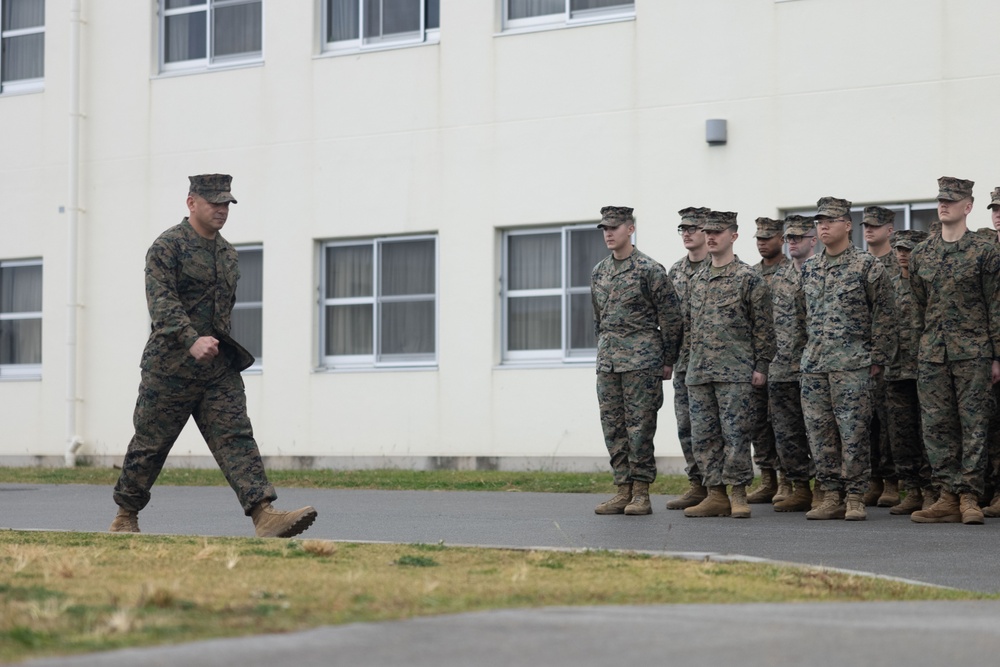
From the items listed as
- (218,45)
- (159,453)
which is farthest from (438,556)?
(218,45)

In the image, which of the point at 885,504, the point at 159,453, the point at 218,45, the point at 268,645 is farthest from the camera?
the point at 218,45

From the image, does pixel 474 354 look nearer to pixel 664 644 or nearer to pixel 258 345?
pixel 258 345

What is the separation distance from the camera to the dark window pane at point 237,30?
22.5 m

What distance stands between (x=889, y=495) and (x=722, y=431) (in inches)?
66.7

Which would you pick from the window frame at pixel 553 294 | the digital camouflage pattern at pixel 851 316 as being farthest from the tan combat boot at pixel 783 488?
the window frame at pixel 553 294

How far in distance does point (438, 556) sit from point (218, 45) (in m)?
15.6

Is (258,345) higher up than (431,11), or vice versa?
(431,11)

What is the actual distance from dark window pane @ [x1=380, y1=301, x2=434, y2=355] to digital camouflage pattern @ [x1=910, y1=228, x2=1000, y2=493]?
953 centimetres

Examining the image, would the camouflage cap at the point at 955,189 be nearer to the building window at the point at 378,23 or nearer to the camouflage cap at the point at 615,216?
the camouflage cap at the point at 615,216

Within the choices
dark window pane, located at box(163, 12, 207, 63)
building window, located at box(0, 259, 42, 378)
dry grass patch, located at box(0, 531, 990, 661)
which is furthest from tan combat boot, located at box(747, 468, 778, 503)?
building window, located at box(0, 259, 42, 378)

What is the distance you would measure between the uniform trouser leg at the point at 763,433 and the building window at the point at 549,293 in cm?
582

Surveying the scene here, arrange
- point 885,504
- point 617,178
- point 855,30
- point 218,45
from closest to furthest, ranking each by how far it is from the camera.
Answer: point 885,504 → point 855,30 → point 617,178 → point 218,45

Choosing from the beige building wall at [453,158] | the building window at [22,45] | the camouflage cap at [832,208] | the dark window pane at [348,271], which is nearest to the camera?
the camouflage cap at [832,208]

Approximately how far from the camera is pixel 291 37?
21.9 metres
